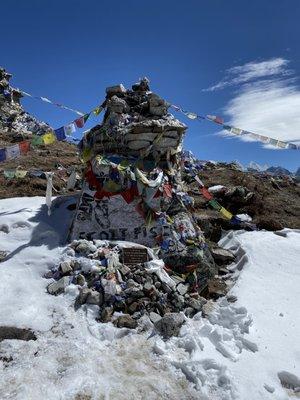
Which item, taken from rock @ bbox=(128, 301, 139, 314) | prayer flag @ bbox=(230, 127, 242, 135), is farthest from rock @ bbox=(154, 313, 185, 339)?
prayer flag @ bbox=(230, 127, 242, 135)

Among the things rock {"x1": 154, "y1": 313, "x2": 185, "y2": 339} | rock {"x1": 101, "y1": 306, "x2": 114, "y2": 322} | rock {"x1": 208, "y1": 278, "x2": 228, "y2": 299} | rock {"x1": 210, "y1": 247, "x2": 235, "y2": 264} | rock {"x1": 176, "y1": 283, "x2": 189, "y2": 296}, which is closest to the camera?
rock {"x1": 154, "y1": 313, "x2": 185, "y2": 339}

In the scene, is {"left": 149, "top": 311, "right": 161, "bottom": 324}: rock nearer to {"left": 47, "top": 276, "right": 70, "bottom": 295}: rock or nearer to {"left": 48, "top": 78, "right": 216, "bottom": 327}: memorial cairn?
{"left": 48, "top": 78, "right": 216, "bottom": 327}: memorial cairn

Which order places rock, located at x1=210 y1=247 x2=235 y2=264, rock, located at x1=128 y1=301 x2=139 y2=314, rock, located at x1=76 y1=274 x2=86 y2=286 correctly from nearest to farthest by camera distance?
rock, located at x1=128 y1=301 x2=139 y2=314, rock, located at x1=76 y1=274 x2=86 y2=286, rock, located at x1=210 y1=247 x2=235 y2=264

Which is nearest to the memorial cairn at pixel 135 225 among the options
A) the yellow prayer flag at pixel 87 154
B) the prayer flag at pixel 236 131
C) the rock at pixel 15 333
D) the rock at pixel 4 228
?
the yellow prayer flag at pixel 87 154

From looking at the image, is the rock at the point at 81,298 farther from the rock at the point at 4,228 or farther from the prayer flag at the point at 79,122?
the prayer flag at the point at 79,122

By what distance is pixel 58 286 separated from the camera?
31.4ft

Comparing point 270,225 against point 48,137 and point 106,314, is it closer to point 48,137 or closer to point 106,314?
point 48,137

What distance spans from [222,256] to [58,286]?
242 inches

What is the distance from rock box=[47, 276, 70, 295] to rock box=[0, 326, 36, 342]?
143cm

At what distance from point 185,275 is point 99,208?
3.25 m

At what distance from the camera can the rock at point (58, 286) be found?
9.51 meters

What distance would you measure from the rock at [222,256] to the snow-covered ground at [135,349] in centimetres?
189

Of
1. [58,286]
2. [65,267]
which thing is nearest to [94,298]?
[58,286]

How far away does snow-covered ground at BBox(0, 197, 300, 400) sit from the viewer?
6902 millimetres
